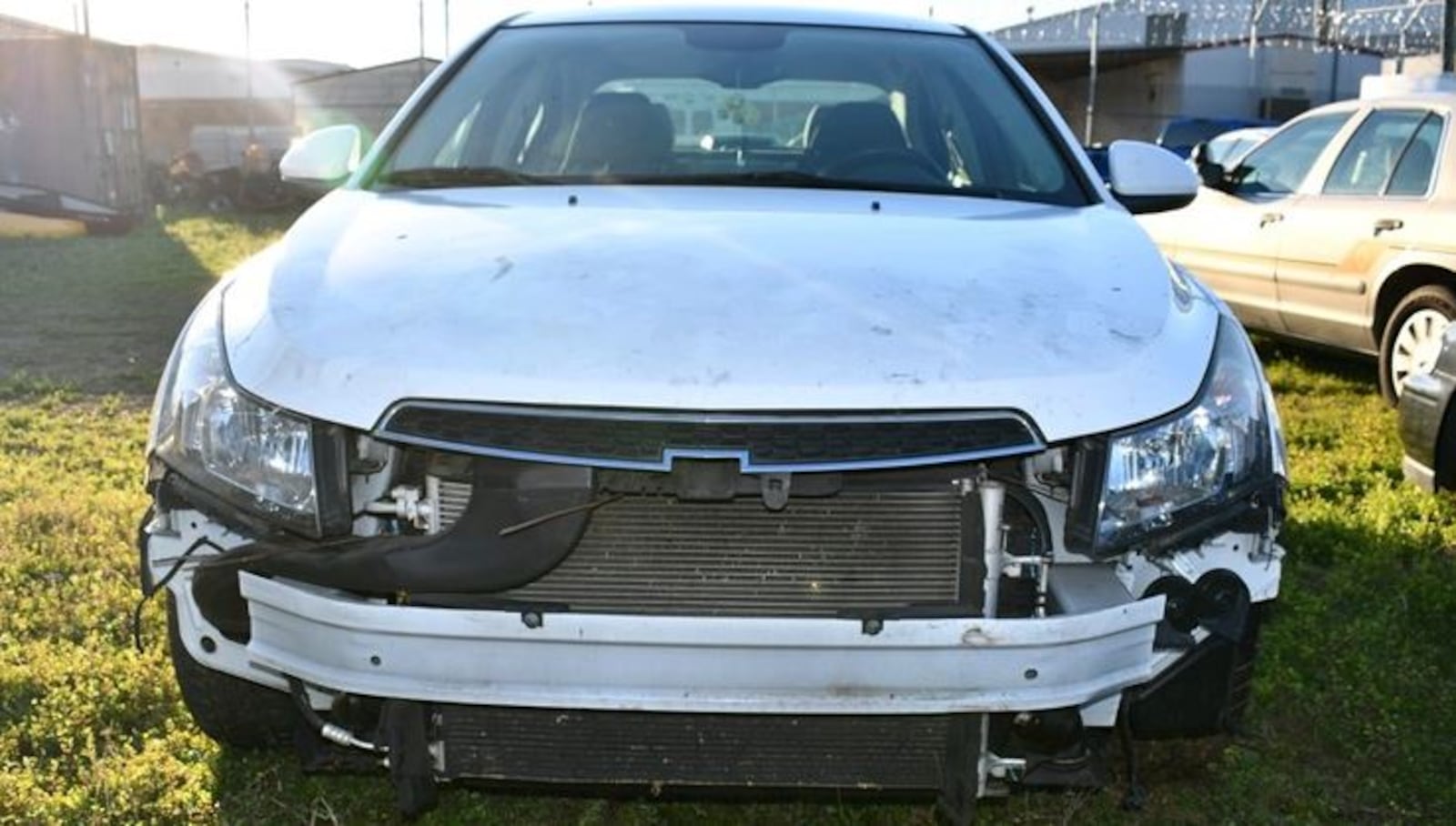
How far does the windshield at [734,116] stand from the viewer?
3373 mm

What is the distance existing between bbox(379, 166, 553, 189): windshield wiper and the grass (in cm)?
130

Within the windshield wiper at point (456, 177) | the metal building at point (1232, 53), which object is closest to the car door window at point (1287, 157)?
the windshield wiper at point (456, 177)

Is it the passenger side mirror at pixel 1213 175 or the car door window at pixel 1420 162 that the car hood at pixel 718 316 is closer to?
the car door window at pixel 1420 162

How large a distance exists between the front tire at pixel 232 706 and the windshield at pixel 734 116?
1207 mm

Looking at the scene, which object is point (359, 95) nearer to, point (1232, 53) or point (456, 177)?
point (1232, 53)

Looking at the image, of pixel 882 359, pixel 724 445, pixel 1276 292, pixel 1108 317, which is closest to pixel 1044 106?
pixel 1108 317

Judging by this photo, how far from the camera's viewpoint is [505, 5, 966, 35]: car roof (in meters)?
3.94

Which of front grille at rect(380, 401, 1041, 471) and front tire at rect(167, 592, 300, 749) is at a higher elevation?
front grille at rect(380, 401, 1041, 471)

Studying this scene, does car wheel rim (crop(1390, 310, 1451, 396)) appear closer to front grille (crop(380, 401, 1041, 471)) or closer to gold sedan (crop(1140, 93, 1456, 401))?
gold sedan (crop(1140, 93, 1456, 401))

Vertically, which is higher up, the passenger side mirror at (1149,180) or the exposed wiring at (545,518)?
the passenger side mirror at (1149,180)

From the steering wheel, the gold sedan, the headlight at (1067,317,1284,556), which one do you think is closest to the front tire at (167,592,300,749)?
the headlight at (1067,317,1284,556)

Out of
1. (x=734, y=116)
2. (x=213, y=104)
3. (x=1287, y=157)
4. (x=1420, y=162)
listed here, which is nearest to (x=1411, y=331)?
(x=1420, y=162)

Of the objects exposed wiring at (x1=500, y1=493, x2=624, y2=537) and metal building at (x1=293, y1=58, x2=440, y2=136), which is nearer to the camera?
exposed wiring at (x1=500, y1=493, x2=624, y2=537)

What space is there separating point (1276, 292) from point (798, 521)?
5.89m
